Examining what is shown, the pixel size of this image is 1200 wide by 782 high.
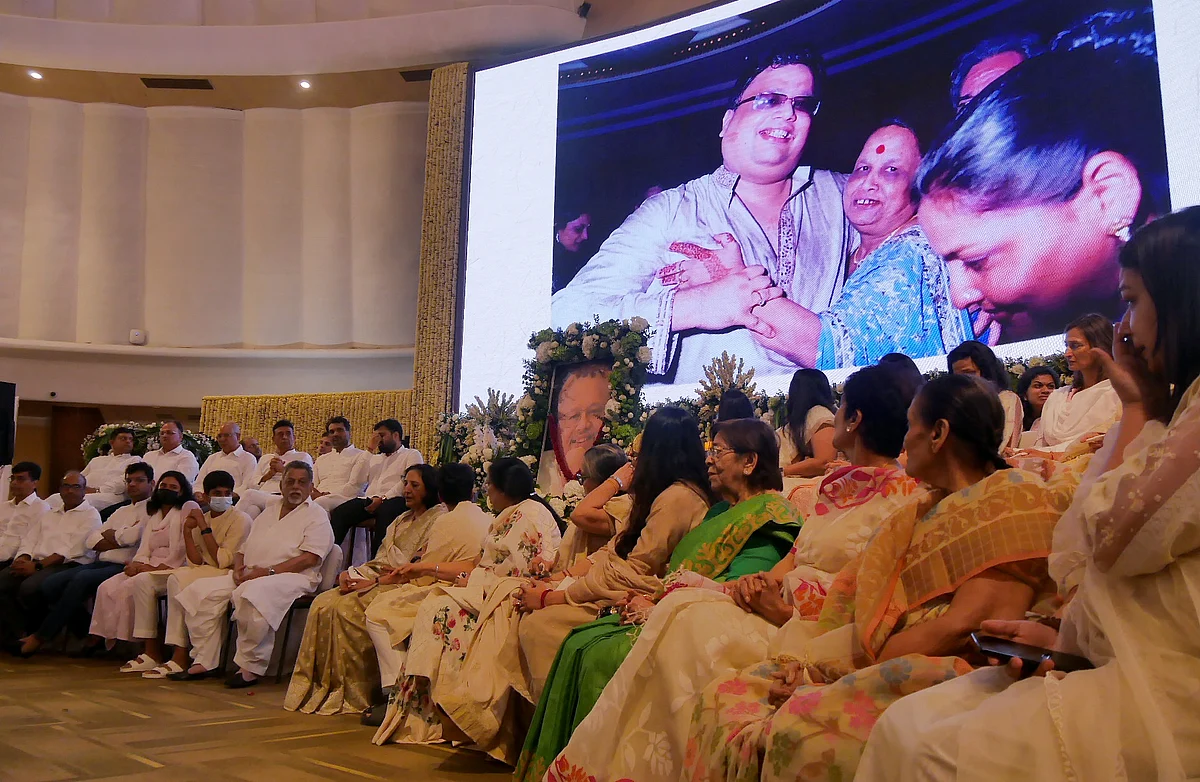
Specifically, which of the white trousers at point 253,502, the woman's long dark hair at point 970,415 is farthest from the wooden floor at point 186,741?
the woman's long dark hair at point 970,415

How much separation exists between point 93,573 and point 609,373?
12.3 ft

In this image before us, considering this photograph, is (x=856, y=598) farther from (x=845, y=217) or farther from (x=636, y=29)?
(x=636, y=29)

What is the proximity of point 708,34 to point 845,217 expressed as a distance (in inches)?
87.2

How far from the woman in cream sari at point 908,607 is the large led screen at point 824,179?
15.6ft

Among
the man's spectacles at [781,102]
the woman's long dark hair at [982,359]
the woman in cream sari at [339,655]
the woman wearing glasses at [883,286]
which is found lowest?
the woman in cream sari at [339,655]

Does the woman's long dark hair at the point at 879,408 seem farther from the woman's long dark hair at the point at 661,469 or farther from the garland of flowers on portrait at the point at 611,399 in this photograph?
the garland of flowers on portrait at the point at 611,399

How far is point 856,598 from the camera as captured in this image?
1.99 metres

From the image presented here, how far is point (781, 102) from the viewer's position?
8336 millimetres

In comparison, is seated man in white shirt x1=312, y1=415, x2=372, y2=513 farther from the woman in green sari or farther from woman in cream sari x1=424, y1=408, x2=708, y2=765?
the woman in green sari

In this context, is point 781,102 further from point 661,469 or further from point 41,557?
point 41,557

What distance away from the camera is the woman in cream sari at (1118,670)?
4.27 ft

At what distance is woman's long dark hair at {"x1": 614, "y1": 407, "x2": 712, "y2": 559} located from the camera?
11.3ft

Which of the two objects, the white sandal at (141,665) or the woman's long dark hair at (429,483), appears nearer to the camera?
the woman's long dark hair at (429,483)

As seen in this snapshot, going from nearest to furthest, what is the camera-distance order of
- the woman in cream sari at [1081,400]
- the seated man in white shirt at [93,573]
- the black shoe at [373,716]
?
the woman in cream sari at [1081,400] < the black shoe at [373,716] < the seated man in white shirt at [93,573]
